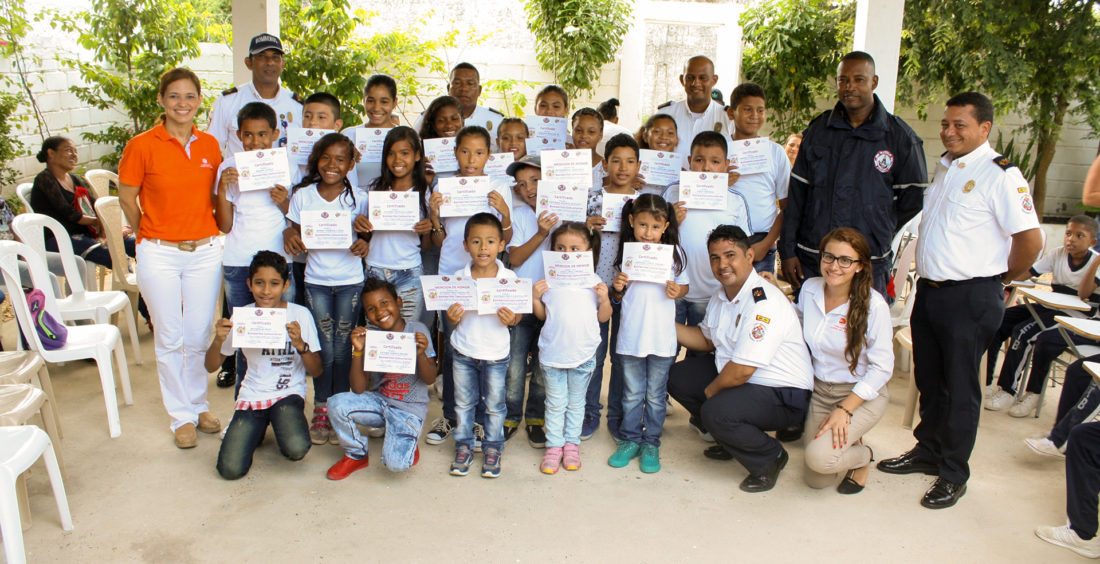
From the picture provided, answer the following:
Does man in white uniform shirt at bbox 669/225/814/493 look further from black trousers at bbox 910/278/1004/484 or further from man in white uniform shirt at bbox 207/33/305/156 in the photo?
man in white uniform shirt at bbox 207/33/305/156

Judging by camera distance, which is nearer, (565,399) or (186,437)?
(565,399)

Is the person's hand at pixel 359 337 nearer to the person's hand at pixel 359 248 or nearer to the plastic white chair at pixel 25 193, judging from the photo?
the person's hand at pixel 359 248

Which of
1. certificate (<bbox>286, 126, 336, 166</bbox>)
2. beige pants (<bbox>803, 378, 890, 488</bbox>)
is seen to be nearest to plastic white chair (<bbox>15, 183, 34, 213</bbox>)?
certificate (<bbox>286, 126, 336, 166</bbox>)

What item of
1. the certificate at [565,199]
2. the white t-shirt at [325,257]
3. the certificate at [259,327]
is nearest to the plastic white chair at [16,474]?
the certificate at [259,327]

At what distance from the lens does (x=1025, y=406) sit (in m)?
4.32

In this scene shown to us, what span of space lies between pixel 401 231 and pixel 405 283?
0.24 metres

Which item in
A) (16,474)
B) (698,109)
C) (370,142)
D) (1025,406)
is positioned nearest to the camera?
(16,474)

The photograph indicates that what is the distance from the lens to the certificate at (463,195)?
139 inches

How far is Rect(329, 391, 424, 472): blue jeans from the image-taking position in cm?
330

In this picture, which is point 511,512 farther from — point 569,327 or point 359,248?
point 359,248

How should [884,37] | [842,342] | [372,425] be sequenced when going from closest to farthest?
[842,342] < [372,425] < [884,37]

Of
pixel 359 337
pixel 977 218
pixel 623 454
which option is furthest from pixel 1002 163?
pixel 359 337

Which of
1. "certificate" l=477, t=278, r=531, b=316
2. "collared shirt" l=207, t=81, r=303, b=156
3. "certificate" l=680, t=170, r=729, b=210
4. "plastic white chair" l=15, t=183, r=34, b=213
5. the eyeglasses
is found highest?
"collared shirt" l=207, t=81, r=303, b=156

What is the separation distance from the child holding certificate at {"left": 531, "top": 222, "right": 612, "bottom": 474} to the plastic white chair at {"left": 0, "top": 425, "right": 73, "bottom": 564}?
6.03 ft
